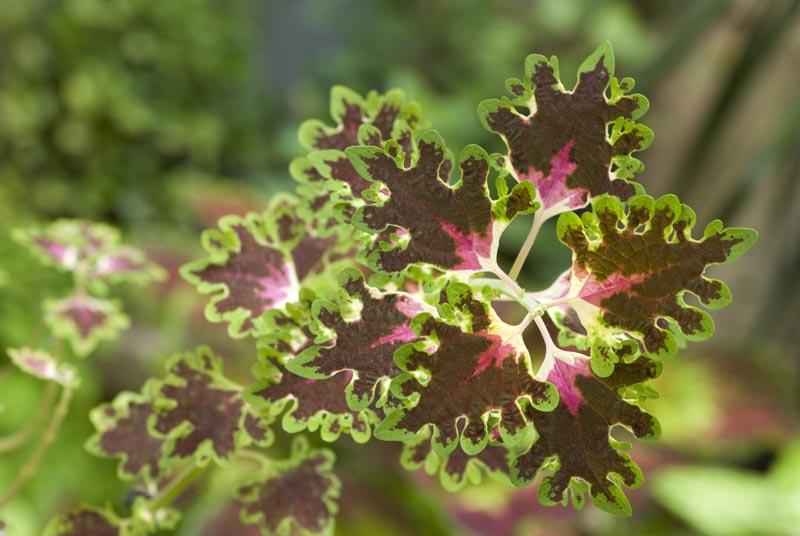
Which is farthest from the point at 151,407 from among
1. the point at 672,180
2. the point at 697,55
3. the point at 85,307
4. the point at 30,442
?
the point at 697,55

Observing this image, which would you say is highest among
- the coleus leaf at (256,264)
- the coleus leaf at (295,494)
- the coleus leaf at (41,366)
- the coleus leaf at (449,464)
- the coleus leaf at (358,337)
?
the coleus leaf at (358,337)

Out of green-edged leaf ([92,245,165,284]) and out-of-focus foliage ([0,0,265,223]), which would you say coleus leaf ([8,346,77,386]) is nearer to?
green-edged leaf ([92,245,165,284])

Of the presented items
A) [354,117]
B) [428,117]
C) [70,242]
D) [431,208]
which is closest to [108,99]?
[428,117]

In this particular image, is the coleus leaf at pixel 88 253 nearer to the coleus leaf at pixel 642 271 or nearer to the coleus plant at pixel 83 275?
the coleus plant at pixel 83 275

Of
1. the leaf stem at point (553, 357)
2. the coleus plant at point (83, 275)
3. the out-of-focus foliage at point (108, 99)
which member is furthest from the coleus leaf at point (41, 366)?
the out-of-focus foliage at point (108, 99)

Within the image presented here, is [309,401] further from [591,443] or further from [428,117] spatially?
[428,117]

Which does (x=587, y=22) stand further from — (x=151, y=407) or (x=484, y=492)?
(x=151, y=407)

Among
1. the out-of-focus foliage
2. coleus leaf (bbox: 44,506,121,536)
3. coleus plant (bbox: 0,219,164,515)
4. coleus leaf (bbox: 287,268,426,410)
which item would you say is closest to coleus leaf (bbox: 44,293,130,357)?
coleus plant (bbox: 0,219,164,515)
